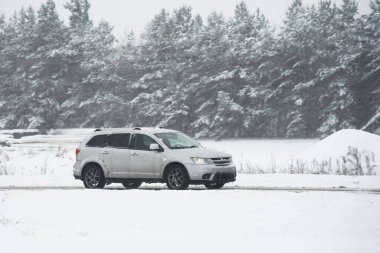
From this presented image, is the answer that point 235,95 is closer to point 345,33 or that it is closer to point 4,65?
point 345,33

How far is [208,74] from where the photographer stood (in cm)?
6178

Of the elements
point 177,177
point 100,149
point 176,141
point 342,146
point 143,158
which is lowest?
point 177,177

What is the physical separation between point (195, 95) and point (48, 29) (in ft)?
68.1

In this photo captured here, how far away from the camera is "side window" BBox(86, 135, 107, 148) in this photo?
1844 centimetres

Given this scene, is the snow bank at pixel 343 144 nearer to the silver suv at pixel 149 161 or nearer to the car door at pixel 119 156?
the silver suv at pixel 149 161

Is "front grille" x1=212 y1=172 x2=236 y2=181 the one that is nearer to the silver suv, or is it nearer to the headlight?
the silver suv

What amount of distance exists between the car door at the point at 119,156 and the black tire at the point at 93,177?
400 millimetres

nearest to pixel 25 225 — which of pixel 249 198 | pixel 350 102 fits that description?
pixel 249 198

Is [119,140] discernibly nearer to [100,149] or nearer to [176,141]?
[100,149]

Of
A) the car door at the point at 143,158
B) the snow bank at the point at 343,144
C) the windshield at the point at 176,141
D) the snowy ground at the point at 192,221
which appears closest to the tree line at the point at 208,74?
the snow bank at the point at 343,144

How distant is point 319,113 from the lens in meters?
54.1

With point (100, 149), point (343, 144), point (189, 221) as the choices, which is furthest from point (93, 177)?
point (343, 144)

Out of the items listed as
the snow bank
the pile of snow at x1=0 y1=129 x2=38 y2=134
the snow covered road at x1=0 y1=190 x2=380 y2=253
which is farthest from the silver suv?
the pile of snow at x1=0 y1=129 x2=38 y2=134

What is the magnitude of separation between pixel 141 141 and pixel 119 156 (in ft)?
2.52
